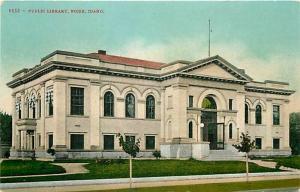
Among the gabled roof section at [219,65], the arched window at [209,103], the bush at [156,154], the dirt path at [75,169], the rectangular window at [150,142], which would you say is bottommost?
the bush at [156,154]

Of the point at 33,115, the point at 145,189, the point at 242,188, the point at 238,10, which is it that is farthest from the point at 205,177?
the point at 33,115

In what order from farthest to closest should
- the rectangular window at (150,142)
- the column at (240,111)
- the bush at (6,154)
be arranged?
the column at (240,111) → the bush at (6,154) → the rectangular window at (150,142)

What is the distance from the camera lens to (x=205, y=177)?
83.5ft

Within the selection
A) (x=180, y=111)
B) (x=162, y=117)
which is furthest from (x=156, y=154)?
(x=180, y=111)

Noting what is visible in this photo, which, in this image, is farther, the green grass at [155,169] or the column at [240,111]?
the column at [240,111]

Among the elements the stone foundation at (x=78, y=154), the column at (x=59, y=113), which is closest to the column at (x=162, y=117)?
the stone foundation at (x=78, y=154)

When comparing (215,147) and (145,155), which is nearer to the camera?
(145,155)

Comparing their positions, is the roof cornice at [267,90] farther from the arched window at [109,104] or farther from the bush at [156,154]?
the arched window at [109,104]

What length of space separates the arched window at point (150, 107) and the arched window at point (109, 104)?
11.2 feet

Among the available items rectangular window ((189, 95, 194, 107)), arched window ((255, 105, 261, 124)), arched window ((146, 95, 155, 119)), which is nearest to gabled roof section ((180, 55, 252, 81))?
rectangular window ((189, 95, 194, 107))

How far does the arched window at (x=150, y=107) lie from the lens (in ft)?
128

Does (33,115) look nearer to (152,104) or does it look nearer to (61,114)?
(61,114)

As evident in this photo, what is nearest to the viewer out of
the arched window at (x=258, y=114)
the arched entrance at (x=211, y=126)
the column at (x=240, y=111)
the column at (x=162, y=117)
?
the column at (x=162, y=117)

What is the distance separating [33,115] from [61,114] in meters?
5.14
